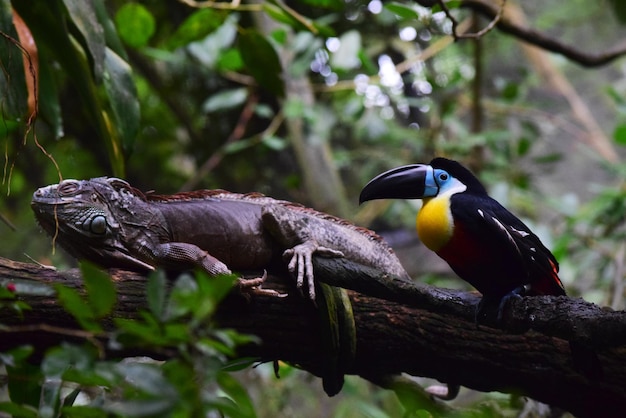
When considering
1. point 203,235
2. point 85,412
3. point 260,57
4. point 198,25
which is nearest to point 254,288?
point 203,235

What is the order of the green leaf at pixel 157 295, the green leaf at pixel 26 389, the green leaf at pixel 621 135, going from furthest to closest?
the green leaf at pixel 621 135, the green leaf at pixel 26 389, the green leaf at pixel 157 295

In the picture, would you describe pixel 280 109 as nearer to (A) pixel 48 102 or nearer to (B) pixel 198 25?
(B) pixel 198 25

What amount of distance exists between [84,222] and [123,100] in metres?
0.60

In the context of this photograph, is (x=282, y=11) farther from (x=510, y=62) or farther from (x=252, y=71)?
(x=510, y=62)

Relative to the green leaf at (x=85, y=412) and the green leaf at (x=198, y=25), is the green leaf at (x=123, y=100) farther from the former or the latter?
the green leaf at (x=85, y=412)

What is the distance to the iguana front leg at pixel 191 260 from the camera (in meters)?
1.97

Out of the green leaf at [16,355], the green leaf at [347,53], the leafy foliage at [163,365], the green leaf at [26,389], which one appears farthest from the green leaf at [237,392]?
the green leaf at [347,53]

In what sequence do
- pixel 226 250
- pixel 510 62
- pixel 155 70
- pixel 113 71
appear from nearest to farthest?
pixel 226 250 → pixel 113 71 → pixel 155 70 → pixel 510 62

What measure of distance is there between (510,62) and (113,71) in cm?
555

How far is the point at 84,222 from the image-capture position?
1991mm

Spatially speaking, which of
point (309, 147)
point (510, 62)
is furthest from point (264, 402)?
point (510, 62)

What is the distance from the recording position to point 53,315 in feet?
5.55

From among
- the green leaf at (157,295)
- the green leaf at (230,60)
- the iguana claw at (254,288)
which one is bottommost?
the iguana claw at (254,288)

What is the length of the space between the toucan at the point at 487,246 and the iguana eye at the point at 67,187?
82cm
